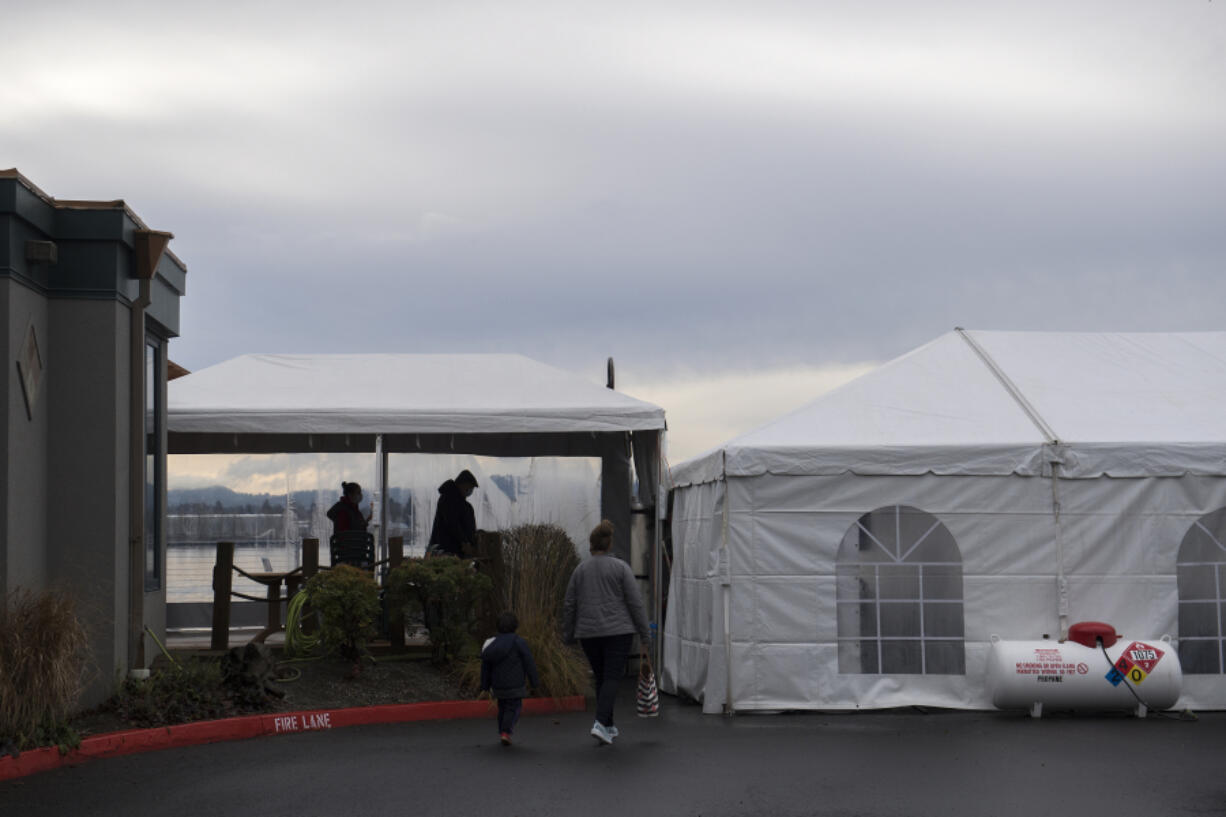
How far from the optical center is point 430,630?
1195cm

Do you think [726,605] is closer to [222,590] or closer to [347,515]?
[222,590]

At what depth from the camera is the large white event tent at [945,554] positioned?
35.9 feet

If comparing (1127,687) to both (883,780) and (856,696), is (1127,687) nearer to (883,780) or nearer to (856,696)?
→ (856,696)

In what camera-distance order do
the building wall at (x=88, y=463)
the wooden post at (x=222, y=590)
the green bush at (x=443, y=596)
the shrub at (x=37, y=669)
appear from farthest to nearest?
the wooden post at (x=222, y=590) → the green bush at (x=443, y=596) → the building wall at (x=88, y=463) → the shrub at (x=37, y=669)

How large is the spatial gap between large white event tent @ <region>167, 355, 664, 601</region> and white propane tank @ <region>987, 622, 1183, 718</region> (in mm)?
4556

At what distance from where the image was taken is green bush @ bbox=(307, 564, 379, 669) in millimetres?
11148

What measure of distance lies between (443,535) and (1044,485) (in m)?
6.11

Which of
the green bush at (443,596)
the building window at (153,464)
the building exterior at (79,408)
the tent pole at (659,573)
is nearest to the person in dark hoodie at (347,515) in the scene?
the building window at (153,464)

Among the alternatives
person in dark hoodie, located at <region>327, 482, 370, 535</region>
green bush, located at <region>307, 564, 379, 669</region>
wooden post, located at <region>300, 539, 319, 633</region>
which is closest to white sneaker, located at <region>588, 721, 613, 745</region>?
green bush, located at <region>307, 564, 379, 669</region>

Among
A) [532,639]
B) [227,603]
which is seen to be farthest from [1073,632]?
[227,603]

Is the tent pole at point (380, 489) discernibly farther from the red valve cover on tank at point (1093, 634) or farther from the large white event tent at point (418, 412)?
the red valve cover on tank at point (1093, 634)

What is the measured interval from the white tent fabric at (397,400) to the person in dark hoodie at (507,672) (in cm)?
419

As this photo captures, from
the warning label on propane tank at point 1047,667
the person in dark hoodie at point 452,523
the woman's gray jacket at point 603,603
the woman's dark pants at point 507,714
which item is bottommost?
the woman's dark pants at point 507,714

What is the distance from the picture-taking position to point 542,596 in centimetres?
1204
